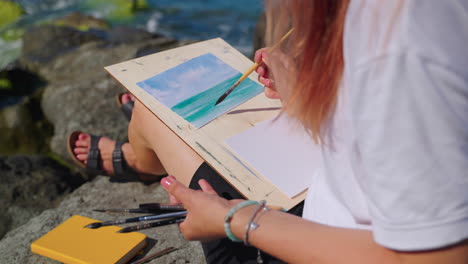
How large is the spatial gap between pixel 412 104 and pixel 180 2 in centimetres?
679

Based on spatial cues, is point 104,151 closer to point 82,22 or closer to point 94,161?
point 94,161

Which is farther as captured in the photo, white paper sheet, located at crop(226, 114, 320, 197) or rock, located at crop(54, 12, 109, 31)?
rock, located at crop(54, 12, 109, 31)

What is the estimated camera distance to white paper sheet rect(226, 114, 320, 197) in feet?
4.21

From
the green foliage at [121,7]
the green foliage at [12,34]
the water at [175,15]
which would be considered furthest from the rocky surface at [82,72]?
the green foliage at [121,7]

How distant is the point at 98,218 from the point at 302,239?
48.3 inches

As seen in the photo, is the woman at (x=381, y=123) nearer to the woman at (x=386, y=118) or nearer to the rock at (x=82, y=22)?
the woman at (x=386, y=118)

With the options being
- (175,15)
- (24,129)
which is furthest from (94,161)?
(175,15)

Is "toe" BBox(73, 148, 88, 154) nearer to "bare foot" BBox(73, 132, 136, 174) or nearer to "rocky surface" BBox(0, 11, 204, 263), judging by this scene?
"bare foot" BBox(73, 132, 136, 174)

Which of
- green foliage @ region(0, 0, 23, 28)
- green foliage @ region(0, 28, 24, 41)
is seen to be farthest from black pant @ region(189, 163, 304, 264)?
green foliage @ region(0, 0, 23, 28)

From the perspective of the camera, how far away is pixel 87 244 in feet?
5.32

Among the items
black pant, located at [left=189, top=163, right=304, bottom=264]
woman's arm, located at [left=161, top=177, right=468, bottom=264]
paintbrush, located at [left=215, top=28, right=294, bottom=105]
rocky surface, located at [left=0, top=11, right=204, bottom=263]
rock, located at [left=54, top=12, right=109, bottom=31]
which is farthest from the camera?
rock, located at [left=54, top=12, right=109, bottom=31]

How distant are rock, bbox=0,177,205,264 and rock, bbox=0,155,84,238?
0.12 meters

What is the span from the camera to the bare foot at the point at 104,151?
2027 millimetres

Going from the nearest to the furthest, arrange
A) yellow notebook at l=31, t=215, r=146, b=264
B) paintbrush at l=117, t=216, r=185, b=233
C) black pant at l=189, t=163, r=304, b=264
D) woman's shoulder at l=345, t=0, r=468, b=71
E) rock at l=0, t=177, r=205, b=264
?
woman's shoulder at l=345, t=0, r=468, b=71
black pant at l=189, t=163, r=304, b=264
paintbrush at l=117, t=216, r=185, b=233
yellow notebook at l=31, t=215, r=146, b=264
rock at l=0, t=177, r=205, b=264
